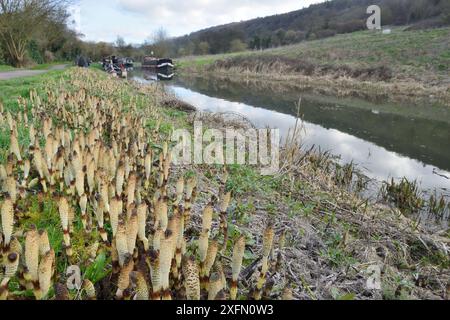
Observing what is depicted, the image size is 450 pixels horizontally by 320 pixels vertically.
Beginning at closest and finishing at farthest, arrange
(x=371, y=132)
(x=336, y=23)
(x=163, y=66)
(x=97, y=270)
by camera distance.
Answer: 1. (x=97, y=270)
2. (x=371, y=132)
3. (x=163, y=66)
4. (x=336, y=23)

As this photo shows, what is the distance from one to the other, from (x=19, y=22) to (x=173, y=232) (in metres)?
39.6

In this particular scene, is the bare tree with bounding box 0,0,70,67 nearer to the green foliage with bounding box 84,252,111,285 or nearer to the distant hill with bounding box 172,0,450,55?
the green foliage with bounding box 84,252,111,285

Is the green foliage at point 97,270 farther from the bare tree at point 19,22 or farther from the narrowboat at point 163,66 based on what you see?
the narrowboat at point 163,66

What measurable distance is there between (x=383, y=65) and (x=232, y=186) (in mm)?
35014

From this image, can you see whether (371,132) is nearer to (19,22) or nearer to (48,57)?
(19,22)

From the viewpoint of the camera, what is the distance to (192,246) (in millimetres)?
3182

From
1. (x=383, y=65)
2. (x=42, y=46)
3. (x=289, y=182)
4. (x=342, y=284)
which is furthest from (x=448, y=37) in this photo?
(x=42, y=46)

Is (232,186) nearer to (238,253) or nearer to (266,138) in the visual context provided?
(238,253)

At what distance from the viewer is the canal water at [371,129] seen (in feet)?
32.9

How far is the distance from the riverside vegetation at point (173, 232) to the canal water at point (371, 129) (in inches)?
149

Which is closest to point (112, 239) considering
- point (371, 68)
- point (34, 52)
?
point (371, 68)

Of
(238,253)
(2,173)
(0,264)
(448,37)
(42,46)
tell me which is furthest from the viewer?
(42,46)

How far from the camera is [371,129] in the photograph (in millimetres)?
15352
